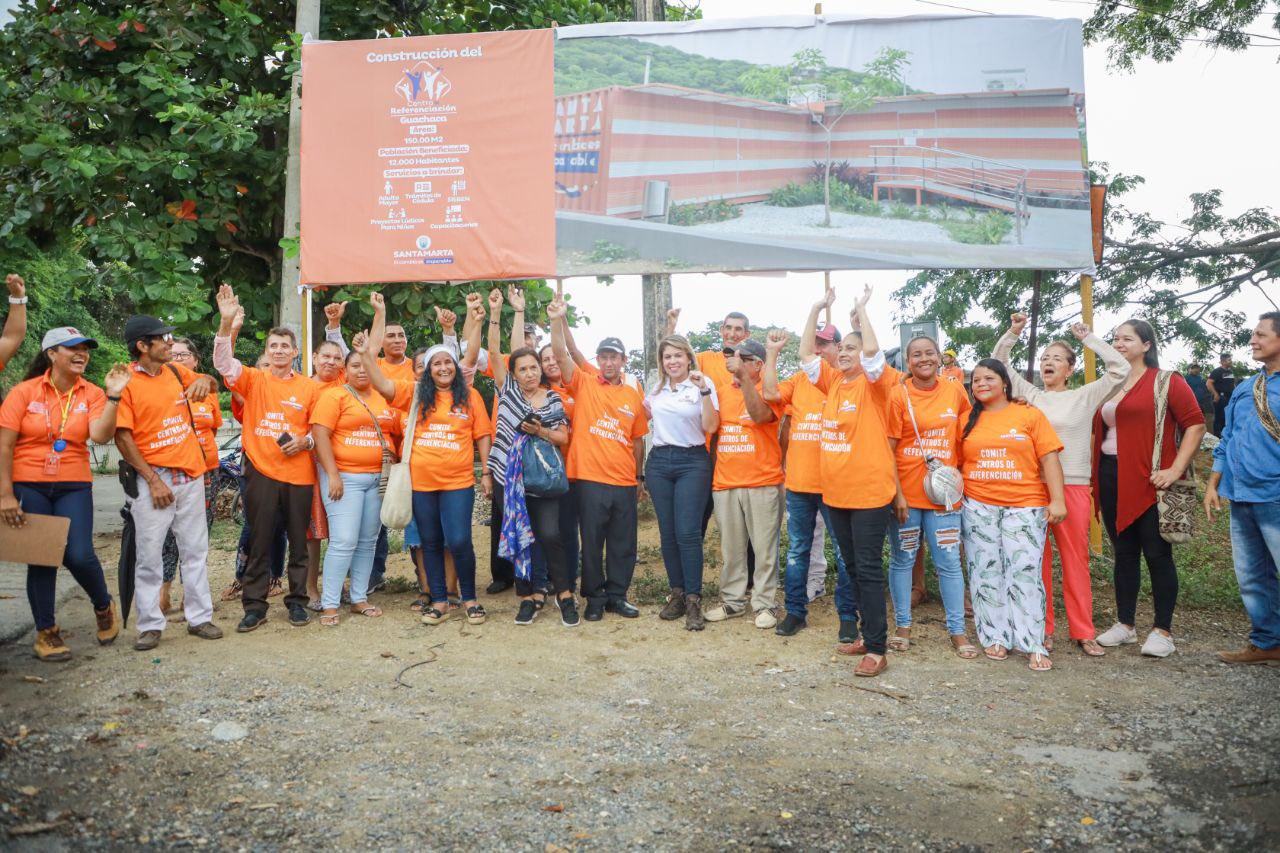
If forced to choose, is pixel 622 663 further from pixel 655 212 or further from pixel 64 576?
pixel 64 576

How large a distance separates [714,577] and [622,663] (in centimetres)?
235

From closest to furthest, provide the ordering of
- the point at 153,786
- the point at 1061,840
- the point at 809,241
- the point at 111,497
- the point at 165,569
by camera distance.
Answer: the point at 1061,840
the point at 153,786
the point at 165,569
the point at 809,241
the point at 111,497

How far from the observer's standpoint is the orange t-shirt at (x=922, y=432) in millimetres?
5273

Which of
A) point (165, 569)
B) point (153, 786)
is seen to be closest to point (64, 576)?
point (165, 569)

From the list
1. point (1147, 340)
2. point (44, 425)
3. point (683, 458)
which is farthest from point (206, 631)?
point (1147, 340)

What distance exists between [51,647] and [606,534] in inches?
125

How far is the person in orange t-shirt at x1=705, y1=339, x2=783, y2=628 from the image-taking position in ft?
19.1

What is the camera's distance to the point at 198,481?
5.45 m

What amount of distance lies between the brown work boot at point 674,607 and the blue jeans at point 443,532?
125cm

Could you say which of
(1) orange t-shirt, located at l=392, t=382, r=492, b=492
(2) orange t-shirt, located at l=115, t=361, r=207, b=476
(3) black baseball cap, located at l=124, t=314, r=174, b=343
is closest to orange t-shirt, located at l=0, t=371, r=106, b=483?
(2) orange t-shirt, located at l=115, t=361, r=207, b=476

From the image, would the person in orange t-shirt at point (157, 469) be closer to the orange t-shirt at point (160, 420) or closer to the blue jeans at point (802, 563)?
the orange t-shirt at point (160, 420)

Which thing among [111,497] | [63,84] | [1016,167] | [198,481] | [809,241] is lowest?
[111,497]

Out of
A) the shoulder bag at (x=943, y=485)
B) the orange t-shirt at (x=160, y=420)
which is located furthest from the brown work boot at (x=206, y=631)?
the shoulder bag at (x=943, y=485)

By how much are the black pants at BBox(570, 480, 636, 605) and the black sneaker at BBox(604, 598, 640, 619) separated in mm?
30
